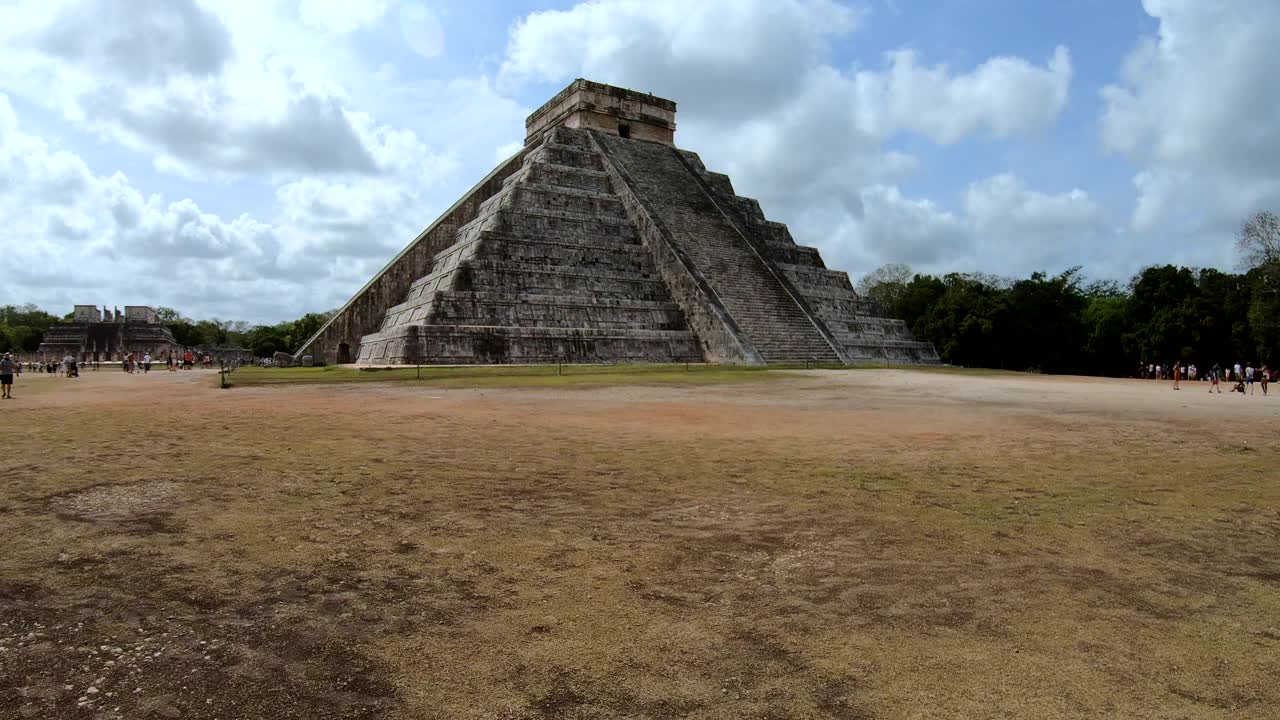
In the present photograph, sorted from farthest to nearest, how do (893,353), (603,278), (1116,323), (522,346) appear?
(1116,323) → (893,353) → (603,278) → (522,346)

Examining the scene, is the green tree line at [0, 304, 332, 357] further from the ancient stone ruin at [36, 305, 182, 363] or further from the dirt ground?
the dirt ground

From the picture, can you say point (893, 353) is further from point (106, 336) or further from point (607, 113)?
point (106, 336)

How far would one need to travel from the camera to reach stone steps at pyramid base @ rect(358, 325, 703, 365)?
2164cm

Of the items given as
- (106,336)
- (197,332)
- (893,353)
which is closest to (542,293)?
(893,353)

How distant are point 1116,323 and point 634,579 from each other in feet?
157

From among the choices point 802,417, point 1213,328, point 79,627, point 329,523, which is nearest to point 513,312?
point 802,417

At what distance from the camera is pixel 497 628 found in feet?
9.87

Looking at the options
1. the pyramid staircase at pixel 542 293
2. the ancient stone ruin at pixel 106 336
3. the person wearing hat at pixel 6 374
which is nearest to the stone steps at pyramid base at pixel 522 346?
the pyramid staircase at pixel 542 293

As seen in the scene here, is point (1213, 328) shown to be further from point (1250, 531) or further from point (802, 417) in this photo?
point (1250, 531)

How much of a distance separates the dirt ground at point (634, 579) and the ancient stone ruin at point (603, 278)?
16030 mm

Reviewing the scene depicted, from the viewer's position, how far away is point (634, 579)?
3580 millimetres

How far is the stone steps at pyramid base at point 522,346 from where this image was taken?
2164 centimetres

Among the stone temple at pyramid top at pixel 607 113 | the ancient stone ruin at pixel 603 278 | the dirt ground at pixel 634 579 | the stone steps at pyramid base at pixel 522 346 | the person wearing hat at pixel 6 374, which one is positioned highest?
the stone temple at pyramid top at pixel 607 113

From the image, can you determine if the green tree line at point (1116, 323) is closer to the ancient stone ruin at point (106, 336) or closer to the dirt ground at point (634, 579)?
the dirt ground at point (634, 579)
